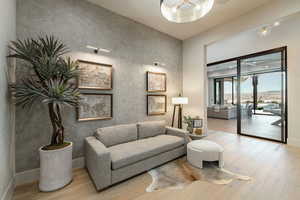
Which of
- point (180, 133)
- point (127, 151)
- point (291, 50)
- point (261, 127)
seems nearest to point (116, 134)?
point (127, 151)

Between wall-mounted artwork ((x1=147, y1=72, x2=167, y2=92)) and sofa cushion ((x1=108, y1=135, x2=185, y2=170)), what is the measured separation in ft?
4.92

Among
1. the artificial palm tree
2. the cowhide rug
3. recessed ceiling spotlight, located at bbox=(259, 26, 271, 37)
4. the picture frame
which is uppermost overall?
recessed ceiling spotlight, located at bbox=(259, 26, 271, 37)

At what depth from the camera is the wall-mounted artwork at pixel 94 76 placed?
2396 millimetres

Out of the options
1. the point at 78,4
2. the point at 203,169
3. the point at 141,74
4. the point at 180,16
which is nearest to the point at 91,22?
the point at 78,4

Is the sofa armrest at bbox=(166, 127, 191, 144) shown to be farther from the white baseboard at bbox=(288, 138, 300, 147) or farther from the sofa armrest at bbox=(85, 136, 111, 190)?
the white baseboard at bbox=(288, 138, 300, 147)

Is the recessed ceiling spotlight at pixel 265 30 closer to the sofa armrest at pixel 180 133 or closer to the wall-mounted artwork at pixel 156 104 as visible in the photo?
the wall-mounted artwork at pixel 156 104

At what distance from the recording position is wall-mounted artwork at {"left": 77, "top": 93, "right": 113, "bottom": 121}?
2.41 meters

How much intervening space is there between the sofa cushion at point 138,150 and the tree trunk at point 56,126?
824 millimetres

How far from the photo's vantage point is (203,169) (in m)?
2.23

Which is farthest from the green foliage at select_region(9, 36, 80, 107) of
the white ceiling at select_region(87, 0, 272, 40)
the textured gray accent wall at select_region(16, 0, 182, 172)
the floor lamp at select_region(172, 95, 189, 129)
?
the floor lamp at select_region(172, 95, 189, 129)

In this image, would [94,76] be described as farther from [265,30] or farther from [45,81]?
[265,30]

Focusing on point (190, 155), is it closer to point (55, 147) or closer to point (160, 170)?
point (160, 170)

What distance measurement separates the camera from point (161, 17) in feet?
10.1

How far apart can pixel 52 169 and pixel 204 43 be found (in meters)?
4.62
